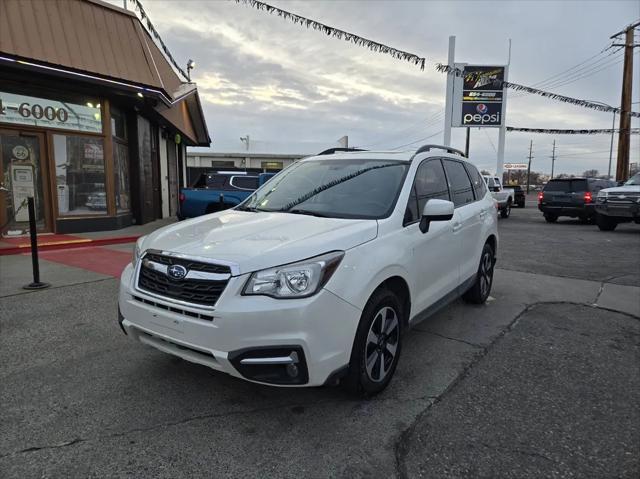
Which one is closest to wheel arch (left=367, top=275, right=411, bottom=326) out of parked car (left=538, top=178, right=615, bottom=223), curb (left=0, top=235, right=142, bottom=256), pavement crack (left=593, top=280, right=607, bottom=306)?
pavement crack (left=593, top=280, right=607, bottom=306)

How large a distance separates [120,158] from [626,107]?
24571 millimetres

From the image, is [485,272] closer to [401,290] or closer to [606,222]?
[401,290]

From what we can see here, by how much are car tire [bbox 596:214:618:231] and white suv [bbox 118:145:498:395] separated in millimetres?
12566

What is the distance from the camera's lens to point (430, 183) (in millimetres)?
4117

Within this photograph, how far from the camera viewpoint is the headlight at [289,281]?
2562mm

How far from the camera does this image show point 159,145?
15.9 metres

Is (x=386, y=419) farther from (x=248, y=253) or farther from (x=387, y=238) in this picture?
(x=248, y=253)

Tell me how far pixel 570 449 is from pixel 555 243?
32.3ft

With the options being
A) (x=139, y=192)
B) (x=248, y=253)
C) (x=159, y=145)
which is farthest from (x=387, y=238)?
(x=159, y=145)

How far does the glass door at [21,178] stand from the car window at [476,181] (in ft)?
28.6

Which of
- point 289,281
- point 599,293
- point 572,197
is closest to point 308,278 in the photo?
point 289,281

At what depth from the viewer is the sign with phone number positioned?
9.13 meters

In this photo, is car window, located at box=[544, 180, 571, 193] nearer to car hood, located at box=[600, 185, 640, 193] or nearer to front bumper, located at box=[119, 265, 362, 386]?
car hood, located at box=[600, 185, 640, 193]

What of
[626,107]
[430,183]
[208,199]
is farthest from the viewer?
[626,107]
